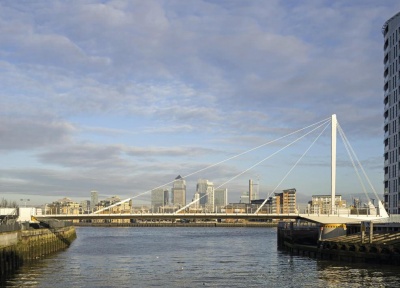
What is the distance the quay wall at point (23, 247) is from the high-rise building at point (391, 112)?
59274 millimetres

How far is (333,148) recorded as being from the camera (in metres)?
82.0

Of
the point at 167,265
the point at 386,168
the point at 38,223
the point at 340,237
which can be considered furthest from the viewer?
the point at 386,168

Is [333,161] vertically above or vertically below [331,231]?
above

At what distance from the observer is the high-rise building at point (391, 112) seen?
11281 cm

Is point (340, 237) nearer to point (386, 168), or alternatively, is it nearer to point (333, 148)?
point (333, 148)

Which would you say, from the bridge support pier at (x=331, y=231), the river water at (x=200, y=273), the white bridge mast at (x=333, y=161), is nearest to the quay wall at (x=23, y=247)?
the river water at (x=200, y=273)

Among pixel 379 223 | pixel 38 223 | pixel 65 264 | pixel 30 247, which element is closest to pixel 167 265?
pixel 65 264

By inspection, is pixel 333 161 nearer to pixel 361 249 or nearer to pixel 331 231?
pixel 331 231

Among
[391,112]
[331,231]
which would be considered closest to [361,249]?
[331,231]

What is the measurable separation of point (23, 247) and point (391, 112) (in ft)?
244

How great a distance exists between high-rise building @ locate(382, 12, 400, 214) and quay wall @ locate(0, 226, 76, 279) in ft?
194

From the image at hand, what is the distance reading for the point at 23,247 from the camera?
7238 centimetres

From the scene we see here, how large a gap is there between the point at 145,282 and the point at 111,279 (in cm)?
387

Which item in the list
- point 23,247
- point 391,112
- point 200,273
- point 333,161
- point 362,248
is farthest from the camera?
point 391,112
